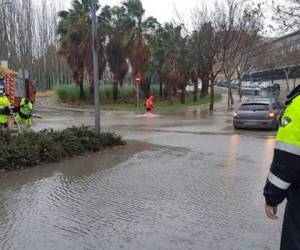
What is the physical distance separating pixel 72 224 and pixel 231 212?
6.84 feet

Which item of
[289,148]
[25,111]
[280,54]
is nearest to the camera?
[289,148]

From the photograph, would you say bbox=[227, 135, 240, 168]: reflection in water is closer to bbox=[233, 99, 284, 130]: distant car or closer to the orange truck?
bbox=[233, 99, 284, 130]: distant car

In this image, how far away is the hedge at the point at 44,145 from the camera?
9805mm

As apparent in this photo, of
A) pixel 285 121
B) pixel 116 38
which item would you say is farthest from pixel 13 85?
pixel 285 121

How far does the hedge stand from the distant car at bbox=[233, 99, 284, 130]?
8862 mm

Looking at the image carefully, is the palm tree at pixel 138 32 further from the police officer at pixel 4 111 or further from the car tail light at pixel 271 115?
the police officer at pixel 4 111

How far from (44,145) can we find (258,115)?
11.7 meters

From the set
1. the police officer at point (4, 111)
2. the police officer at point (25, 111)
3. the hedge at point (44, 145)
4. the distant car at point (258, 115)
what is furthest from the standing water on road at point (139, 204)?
the police officer at point (25, 111)

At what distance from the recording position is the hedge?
386 inches

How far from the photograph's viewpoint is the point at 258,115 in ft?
66.4

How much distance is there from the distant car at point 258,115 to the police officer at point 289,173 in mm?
17517

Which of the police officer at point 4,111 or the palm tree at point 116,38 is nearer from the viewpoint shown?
the police officer at point 4,111

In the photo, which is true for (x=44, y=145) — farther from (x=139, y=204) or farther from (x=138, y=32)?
(x=138, y=32)

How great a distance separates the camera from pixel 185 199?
7.24 m
